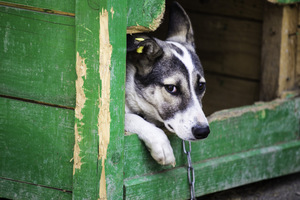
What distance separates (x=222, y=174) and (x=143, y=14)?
4.55 ft

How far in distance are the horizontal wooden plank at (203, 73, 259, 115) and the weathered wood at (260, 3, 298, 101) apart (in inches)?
15.7

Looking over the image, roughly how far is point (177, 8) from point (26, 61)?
3.91 feet

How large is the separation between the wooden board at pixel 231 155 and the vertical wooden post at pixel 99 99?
0.53ft

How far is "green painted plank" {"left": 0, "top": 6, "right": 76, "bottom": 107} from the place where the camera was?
2.63m

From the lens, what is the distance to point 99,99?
2574 millimetres

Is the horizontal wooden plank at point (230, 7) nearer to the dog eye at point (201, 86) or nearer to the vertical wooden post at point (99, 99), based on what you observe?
the dog eye at point (201, 86)

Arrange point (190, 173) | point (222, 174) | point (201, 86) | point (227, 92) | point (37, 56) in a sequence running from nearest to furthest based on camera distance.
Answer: point (37, 56)
point (201, 86)
point (190, 173)
point (222, 174)
point (227, 92)

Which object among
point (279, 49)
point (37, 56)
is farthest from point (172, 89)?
point (279, 49)

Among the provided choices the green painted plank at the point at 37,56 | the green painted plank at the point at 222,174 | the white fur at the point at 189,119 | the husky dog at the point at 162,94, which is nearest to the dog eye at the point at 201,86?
the husky dog at the point at 162,94

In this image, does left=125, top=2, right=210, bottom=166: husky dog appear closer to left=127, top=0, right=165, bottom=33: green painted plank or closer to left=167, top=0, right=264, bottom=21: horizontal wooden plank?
left=127, top=0, right=165, bottom=33: green painted plank

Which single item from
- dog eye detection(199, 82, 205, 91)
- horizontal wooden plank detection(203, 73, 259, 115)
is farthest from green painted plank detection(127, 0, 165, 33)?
horizontal wooden plank detection(203, 73, 259, 115)

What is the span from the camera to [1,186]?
3006 mm

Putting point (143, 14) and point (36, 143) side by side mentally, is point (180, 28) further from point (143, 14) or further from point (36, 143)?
point (36, 143)

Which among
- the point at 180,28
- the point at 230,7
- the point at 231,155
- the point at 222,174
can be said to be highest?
the point at 230,7
